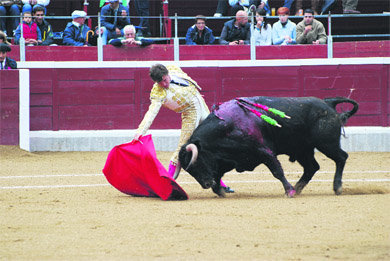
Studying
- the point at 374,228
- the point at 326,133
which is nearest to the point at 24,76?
the point at 326,133

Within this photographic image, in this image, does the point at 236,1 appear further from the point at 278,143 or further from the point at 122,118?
the point at 278,143

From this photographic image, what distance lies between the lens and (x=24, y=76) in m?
10.8

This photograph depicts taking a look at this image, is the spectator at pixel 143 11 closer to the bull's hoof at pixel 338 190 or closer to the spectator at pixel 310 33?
the spectator at pixel 310 33

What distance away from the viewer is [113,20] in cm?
1128

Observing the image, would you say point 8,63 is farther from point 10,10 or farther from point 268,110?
point 268,110

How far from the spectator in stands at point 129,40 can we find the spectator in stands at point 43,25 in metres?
0.92

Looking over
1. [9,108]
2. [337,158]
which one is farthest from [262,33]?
[337,158]

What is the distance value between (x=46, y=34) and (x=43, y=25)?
0.48 ft

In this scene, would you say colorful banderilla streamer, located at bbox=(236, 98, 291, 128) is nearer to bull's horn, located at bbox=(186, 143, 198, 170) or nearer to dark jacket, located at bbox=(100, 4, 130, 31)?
bull's horn, located at bbox=(186, 143, 198, 170)

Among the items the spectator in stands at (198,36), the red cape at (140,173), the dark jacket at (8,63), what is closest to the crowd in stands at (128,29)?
the spectator in stands at (198,36)

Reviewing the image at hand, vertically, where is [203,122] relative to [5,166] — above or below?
above

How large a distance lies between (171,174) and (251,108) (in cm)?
97

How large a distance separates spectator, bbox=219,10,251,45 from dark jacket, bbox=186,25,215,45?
0.20 meters

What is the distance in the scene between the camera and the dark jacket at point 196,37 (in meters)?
11.4
